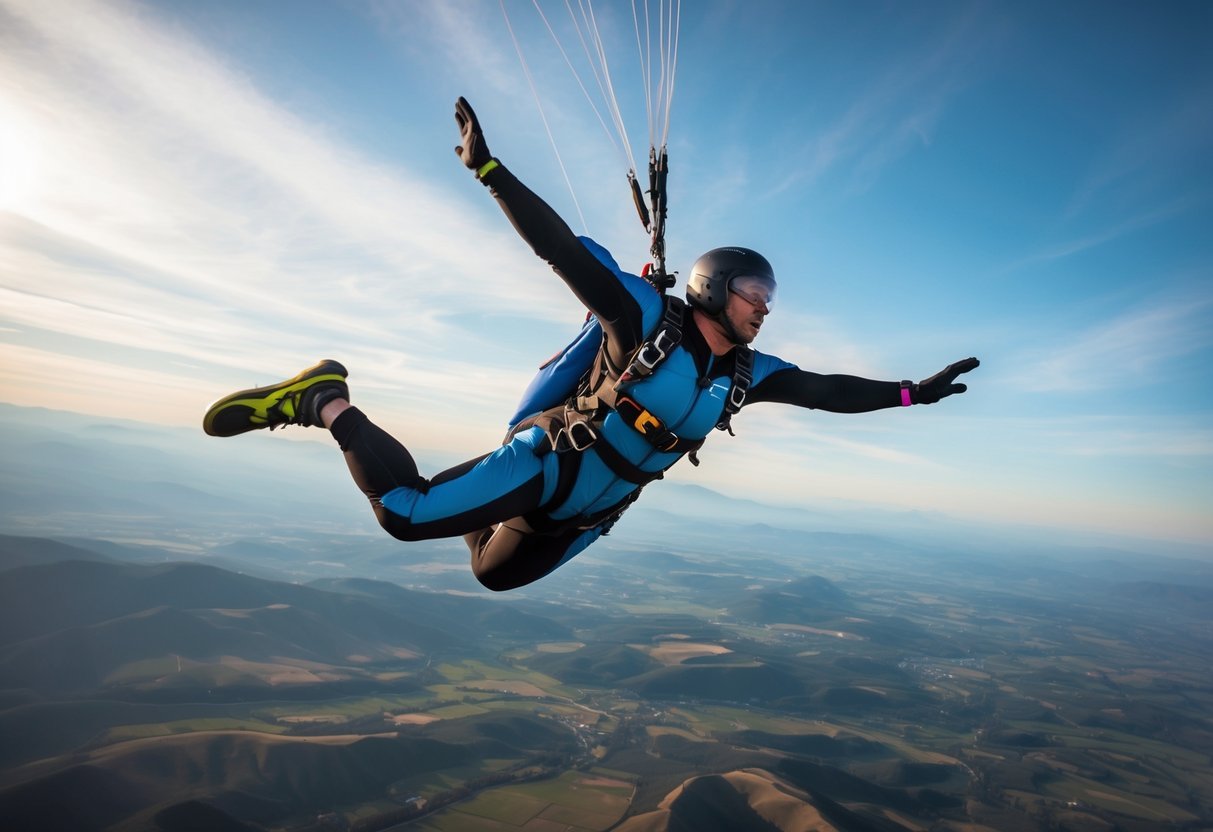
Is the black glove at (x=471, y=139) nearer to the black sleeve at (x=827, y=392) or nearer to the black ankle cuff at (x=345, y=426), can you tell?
the black ankle cuff at (x=345, y=426)

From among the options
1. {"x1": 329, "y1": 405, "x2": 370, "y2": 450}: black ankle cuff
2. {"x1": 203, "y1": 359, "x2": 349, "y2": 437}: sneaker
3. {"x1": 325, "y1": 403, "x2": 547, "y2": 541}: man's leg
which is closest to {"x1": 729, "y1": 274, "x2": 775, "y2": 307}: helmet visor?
{"x1": 325, "y1": 403, "x2": 547, "y2": 541}: man's leg

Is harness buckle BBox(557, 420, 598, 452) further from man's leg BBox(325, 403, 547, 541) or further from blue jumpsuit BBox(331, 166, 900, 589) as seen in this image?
man's leg BBox(325, 403, 547, 541)

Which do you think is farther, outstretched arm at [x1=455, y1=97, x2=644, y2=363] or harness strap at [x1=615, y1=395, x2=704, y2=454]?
harness strap at [x1=615, y1=395, x2=704, y2=454]

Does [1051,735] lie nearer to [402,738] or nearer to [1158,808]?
[1158,808]

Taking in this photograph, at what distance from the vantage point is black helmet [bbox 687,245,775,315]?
3904mm

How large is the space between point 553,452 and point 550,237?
4.42 ft

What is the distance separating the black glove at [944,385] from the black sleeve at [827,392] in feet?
0.62

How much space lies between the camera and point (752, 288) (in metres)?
3.90

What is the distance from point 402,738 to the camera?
5362 centimetres

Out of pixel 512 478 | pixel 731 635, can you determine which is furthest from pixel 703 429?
pixel 731 635

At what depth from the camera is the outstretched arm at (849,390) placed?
4.73m

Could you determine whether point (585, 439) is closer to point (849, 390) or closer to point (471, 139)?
point (471, 139)

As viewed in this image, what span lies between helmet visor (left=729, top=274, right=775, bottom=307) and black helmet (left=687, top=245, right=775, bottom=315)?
0.02m

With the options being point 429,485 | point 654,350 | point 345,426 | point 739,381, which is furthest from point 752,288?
point 345,426
